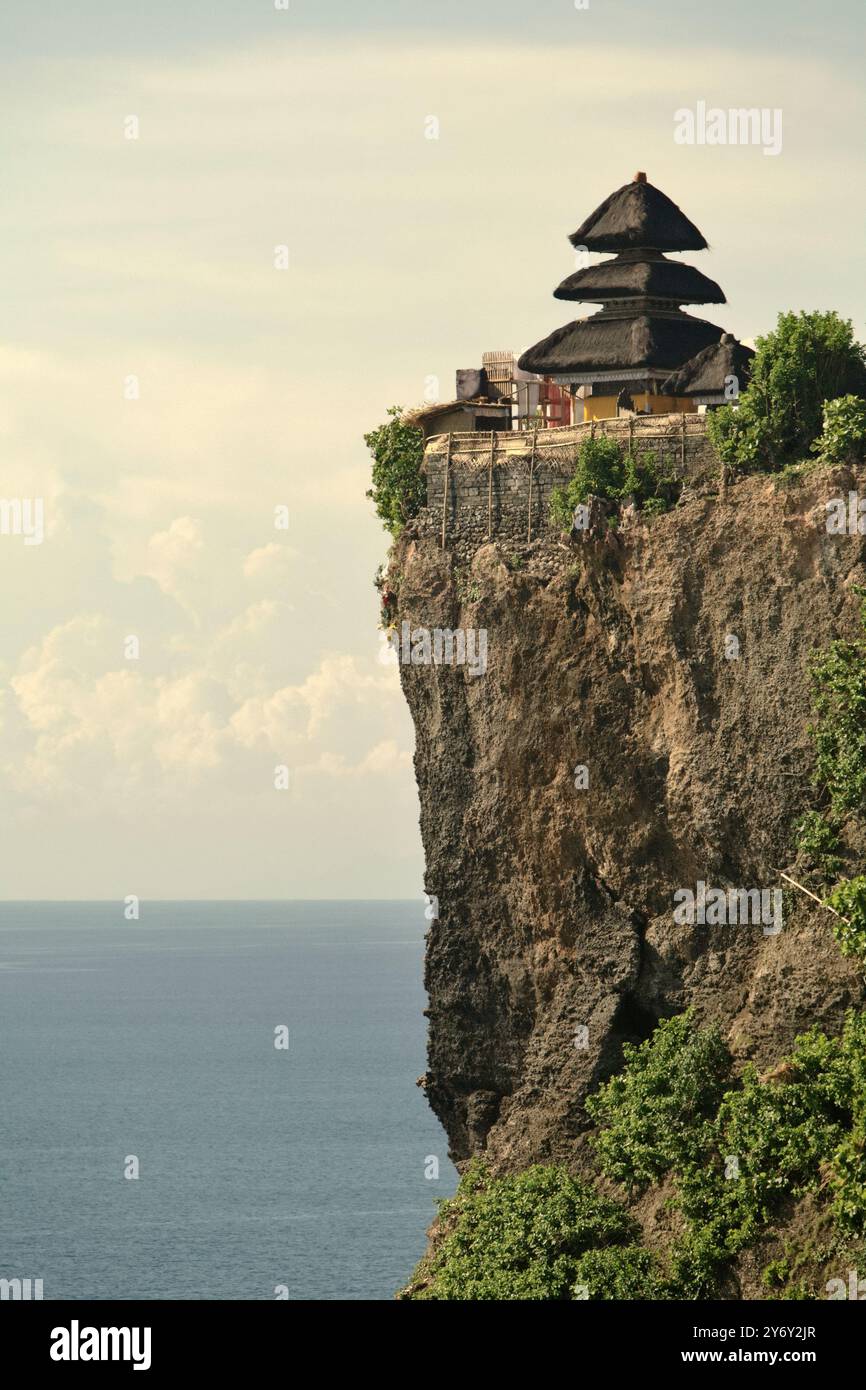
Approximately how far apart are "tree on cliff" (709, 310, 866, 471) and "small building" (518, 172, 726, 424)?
11.0 ft

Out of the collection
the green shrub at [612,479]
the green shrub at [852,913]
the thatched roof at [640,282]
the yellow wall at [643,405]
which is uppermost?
the thatched roof at [640,282]

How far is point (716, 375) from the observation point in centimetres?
4131

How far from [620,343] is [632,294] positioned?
3.71 feet

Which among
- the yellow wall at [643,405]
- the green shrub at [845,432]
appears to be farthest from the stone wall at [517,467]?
the green shrub at [845,432]

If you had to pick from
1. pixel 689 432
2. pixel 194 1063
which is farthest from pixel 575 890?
pixel 194 1063

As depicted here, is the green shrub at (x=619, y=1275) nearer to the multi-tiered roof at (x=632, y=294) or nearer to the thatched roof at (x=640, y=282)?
the multi-tiered roof at (x=632, y=294)

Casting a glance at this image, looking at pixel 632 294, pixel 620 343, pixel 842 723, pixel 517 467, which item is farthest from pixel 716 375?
pixel 842 723

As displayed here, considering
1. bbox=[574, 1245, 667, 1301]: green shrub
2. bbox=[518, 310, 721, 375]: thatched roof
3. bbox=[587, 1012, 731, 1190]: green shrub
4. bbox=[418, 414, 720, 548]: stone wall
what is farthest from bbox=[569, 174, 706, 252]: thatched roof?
bbox=[574, 1245, 667, 1301]: green shrub

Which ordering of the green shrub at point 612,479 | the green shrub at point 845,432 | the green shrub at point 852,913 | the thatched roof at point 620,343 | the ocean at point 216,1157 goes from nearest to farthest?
the green shrub at point 852,913
the green shrub at point 845,432
the green shrub at point 612,479
the thatched roof at point 620,343
the ocean at point 216,1157

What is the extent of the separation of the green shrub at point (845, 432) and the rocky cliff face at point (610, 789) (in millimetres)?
588

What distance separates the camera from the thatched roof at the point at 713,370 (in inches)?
1620

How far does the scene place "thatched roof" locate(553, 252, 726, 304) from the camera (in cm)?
4344

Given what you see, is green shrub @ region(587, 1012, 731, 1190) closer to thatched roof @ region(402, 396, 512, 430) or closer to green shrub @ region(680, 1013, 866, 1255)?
green shrub @ region(680, 1013, 866, 1255)

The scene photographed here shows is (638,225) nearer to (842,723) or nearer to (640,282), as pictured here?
(640,282)
